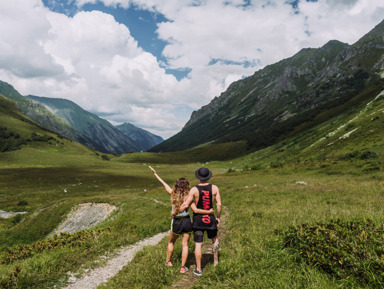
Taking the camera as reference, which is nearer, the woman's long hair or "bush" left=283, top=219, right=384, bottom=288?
"bush" left=283, top=219, right=384, bottom=288

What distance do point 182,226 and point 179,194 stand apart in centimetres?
124

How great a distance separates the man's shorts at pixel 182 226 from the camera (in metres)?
8.04

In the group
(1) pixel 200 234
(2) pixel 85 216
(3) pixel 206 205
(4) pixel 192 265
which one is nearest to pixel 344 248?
(3) pixel 206 205

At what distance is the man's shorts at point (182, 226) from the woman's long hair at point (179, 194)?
0.40 m

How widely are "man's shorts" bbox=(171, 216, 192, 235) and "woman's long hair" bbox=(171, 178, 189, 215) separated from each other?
395 mm

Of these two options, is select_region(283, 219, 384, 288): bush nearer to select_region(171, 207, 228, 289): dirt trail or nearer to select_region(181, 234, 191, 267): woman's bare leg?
select_region(171, 207, 228, 289): dirt trail

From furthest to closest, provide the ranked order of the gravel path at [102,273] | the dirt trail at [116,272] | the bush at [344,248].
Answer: the gravel path at [102,273], the dirt trail at [116,272], the bush at [344,248]

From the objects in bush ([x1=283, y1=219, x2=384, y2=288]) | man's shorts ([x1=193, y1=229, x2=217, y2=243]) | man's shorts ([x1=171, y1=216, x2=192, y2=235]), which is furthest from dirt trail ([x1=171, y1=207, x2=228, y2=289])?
bush ([x1=283, y1=219, x2=384, y2=288])

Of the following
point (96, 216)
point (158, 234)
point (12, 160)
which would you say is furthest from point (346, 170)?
point (12, 160)

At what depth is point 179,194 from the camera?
A: 8156mm

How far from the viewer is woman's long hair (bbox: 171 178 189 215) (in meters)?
8.08

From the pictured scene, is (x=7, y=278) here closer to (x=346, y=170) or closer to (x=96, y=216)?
(x=96, y=216)

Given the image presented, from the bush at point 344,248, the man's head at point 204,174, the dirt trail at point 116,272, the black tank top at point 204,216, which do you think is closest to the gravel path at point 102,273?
the dirt trail at point 116,272

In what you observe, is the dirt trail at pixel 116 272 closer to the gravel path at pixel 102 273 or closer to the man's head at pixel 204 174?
the gravel path at pixel 102 273
